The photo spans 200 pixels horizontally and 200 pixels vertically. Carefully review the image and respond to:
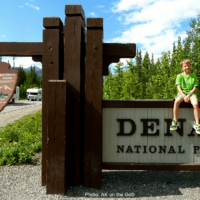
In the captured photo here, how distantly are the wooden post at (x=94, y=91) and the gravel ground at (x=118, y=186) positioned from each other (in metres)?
0.55

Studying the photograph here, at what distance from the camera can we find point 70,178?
3863 mm

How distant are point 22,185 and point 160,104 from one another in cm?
288

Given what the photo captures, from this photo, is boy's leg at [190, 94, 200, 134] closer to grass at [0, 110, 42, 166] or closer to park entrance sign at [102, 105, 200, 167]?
park entrance sign at [102, 105, 200, 167]

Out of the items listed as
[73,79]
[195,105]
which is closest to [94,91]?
[73,79]

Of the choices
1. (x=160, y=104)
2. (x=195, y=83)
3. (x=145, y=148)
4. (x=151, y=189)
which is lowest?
(x=151, y=189)

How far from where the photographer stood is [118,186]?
13.0 ft

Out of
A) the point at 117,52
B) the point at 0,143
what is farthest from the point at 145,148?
the point at 0,143

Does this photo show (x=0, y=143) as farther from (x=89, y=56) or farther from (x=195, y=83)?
(x=195, y=83)

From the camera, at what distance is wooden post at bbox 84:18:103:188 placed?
12.4ft

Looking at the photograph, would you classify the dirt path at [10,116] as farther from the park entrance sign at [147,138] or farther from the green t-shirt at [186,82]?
the green t-shirt at [186,82]

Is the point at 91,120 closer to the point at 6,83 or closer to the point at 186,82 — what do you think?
the point at 6,83

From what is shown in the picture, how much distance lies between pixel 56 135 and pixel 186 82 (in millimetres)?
2383

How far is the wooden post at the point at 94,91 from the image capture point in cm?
377

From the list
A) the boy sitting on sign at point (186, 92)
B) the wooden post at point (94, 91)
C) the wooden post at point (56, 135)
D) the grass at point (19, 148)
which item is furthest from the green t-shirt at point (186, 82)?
the grass at point (19, 148)
